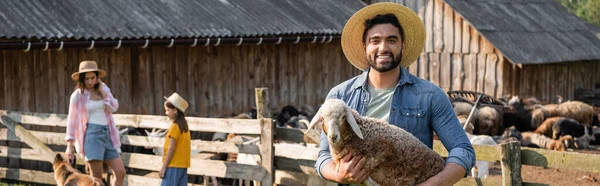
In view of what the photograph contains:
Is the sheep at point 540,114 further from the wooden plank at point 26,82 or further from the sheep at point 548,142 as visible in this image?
the wooden plank at point 26,82

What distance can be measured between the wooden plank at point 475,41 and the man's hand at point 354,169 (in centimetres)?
2055

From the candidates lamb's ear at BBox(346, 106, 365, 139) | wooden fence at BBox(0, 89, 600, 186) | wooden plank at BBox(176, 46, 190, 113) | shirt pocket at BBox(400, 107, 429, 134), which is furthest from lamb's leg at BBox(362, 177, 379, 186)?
wooden plank at BBox(176, 46, 190, 113)

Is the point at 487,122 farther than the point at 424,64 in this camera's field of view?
No

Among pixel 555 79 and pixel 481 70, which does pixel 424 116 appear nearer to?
pixel 481 70

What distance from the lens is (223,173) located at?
11.1 meters

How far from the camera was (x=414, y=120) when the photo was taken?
439 centimetres

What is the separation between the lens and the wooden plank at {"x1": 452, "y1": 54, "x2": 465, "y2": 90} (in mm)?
24875

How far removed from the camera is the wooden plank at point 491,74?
79.1 feet

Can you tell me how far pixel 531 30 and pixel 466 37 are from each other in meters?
2.71

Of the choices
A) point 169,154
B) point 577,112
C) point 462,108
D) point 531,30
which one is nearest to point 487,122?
point 462,108

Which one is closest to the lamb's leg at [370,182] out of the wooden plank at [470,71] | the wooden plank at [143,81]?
the wooden plank at [143,81]

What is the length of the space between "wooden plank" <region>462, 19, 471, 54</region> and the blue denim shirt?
20442 mm

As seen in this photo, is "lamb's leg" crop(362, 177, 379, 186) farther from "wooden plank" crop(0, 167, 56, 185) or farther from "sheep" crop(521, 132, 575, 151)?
"sheep" crop(521, 132, 575, 151)

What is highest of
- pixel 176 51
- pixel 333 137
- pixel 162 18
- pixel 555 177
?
pixel 162 18
